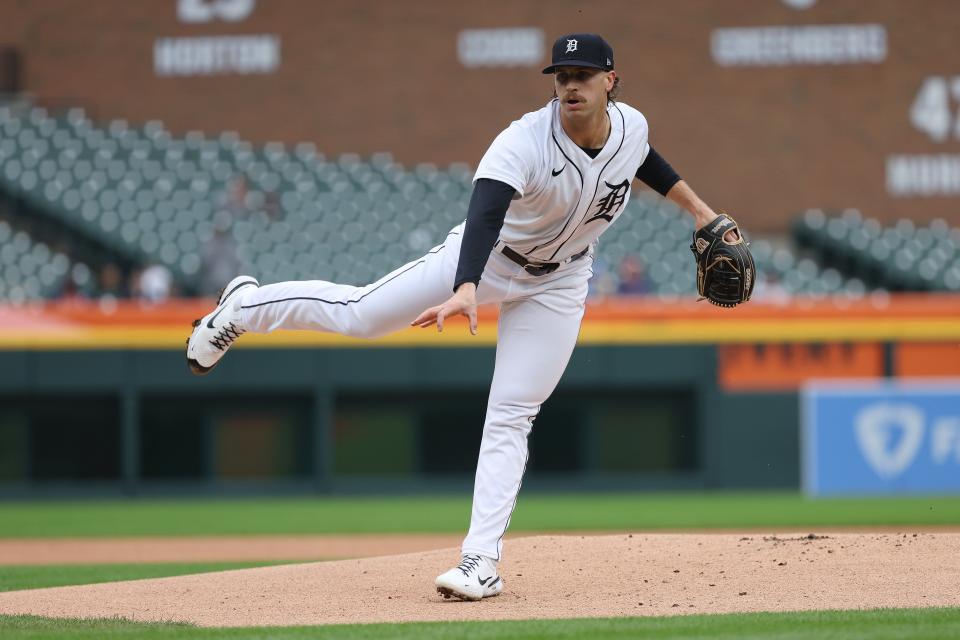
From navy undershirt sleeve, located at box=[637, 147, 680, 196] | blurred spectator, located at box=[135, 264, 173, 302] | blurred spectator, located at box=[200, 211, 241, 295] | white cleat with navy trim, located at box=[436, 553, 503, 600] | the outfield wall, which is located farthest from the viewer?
blurred spectator, located at box=[200, 211, 241, 295]

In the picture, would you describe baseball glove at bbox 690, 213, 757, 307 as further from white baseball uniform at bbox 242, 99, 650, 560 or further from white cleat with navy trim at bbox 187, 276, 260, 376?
white cleat with navy trim at bbox 187, 276, 260, 376

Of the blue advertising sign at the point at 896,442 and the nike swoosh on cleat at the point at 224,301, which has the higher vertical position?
the nike swoosh on cleat at the point at 224,301

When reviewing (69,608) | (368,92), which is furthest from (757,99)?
(69,608)

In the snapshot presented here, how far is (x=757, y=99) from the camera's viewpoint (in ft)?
53.2

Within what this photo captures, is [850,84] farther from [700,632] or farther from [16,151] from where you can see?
[700,632]

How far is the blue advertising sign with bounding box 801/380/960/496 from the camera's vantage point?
1158cm

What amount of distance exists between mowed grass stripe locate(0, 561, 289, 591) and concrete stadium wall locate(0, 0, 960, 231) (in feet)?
32.8

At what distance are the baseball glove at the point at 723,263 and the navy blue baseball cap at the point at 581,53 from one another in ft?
2.92

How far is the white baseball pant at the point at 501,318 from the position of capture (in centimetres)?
475

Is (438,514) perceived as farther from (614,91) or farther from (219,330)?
(614,91)

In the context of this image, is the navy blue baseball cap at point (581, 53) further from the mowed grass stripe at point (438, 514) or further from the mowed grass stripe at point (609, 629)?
the mowed grass stripe at point (438, 514)

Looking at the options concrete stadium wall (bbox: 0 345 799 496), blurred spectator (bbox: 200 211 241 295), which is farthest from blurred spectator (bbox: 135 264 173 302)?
concrete stadium wall (bbox: 0 345 799 496)

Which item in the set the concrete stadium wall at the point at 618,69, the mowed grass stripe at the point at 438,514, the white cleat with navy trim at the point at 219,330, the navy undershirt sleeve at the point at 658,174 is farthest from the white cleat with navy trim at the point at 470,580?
the concrete stadium wall at the point at 618,69

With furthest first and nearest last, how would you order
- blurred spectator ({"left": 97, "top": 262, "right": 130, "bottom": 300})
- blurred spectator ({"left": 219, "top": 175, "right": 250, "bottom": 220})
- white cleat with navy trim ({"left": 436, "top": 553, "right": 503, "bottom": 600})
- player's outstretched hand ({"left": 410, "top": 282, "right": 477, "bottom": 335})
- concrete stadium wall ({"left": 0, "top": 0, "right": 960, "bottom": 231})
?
1. concrete stadium wall ({"left": 0, "top": 0, "right": 960, "bottom": 231})
2. blurred spectator ({"left": 219, "top": 175, "right": 250, "bottom": 220})
3. blurred spectator ({"left": 97, "top": 262, "right": 130, "bottom": 300})
4. white cleat with navy trim ({"left": 436, "top": 553, "right": 503, "bottom": 600})
5. player's outstretched hand ({"left": 410, "top": 282, "right": 477, "bottom": 335})
